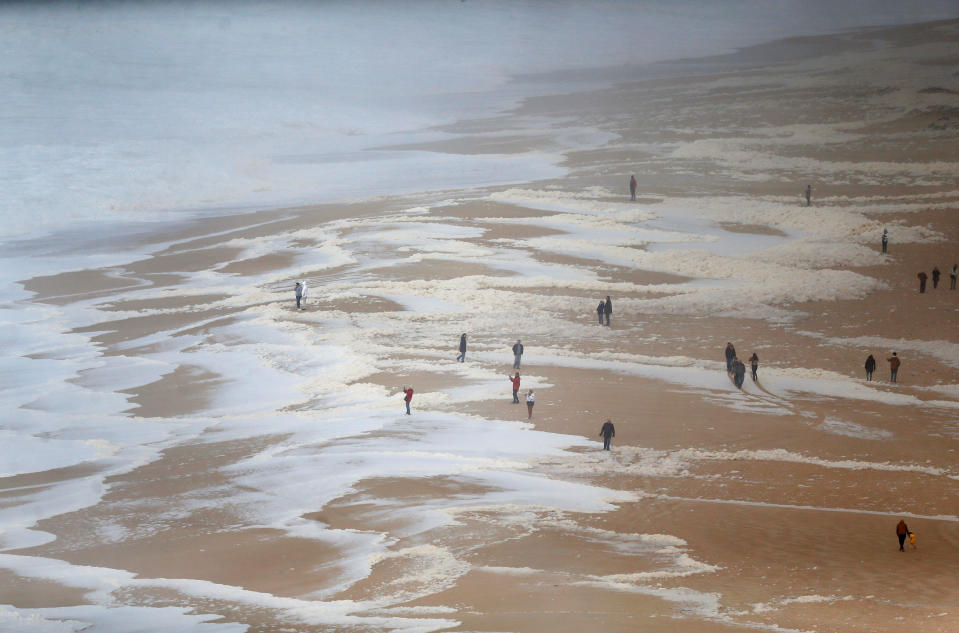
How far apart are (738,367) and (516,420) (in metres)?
6.44

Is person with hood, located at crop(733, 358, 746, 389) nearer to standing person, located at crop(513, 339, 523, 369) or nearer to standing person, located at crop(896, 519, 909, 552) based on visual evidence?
standing person, located at crop(513, 339, 523, 369)

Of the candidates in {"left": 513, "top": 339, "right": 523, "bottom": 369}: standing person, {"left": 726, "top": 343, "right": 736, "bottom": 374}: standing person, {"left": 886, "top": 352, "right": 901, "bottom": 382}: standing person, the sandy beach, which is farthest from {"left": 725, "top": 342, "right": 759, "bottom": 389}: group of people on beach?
{"left": 513, "top": 339, "right": 523, "bottom": 369}: standing person

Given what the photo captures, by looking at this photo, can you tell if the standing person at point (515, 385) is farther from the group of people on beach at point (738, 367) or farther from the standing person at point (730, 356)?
the standing person at point (730, 356)

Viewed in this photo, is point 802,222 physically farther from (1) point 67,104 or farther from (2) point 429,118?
(1) point 67,104

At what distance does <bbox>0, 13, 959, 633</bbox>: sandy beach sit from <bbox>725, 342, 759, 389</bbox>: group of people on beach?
1.38ft

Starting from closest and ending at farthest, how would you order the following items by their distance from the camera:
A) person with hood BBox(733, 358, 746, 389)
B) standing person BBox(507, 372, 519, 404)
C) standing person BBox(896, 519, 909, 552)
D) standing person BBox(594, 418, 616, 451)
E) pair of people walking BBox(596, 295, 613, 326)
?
standing person BBox(896, 519, 909, 552) → standing person BBox(594, 418, 616, 451) → standing person BBox(507, 372, 519, 404) → person with hood BBox(733, 358, 746, 389) → pair of people walking BBox(596, 295, 613, 326)

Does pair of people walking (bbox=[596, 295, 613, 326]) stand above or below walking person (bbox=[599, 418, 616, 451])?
above

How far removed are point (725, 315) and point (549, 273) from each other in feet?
26.7

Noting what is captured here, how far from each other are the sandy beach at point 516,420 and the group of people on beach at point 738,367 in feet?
1.38

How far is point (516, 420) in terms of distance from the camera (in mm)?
24922

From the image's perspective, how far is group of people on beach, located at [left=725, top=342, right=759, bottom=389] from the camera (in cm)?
2731

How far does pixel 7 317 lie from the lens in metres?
39.2

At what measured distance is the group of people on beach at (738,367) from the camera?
89.6ft

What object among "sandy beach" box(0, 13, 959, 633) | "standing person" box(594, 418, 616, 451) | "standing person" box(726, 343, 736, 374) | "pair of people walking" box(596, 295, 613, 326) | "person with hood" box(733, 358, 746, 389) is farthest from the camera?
"pair of people walking" box(596, 295, 613, 326)
